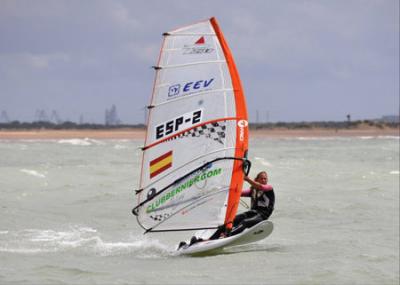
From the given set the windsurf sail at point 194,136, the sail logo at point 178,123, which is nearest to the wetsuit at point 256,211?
the windsurf sail at point 194,136

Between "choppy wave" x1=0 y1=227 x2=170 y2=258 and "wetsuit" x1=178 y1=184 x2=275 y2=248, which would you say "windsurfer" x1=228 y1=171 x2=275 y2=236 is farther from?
"choppy wave" x1=0 y1=227 x2=170 y2=258

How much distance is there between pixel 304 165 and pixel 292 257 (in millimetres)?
16245

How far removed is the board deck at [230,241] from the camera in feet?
29.4

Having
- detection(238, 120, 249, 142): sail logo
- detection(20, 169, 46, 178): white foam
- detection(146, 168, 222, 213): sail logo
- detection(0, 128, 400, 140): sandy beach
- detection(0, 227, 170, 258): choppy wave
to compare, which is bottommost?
detection(0, 128, 400, 140): sandy beach

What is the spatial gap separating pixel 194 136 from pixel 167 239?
2.57 metres

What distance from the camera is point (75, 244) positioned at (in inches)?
398

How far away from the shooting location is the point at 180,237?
11.1 m

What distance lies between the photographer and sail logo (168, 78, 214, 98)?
28.3ft

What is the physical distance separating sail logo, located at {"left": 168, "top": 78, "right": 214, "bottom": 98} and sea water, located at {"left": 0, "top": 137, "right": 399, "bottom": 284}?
1.97m

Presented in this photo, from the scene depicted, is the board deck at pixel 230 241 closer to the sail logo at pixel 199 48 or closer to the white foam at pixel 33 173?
the sail logo at pixel 199 48

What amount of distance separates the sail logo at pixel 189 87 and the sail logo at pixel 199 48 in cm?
33

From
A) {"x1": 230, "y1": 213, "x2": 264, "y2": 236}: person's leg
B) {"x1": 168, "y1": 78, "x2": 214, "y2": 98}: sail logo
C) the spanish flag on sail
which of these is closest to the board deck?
{"x1": 230, "y1": 213, "x2": 264, "y2": 236}: person's leg

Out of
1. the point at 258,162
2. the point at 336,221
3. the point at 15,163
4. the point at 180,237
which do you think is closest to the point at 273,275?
the point at 180,237

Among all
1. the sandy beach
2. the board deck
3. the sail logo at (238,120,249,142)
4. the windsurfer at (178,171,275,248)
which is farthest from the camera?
the sandy beach
